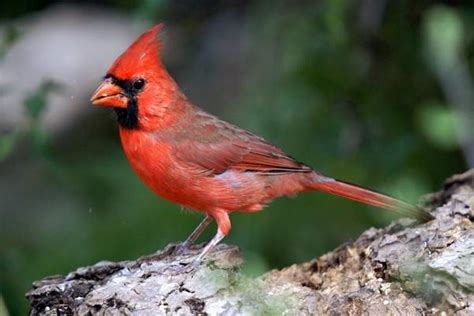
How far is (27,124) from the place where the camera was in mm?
4219

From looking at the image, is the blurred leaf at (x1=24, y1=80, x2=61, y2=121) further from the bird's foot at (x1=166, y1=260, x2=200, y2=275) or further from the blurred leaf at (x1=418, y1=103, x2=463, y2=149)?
the blurred leaf at (x1=418, y1=103, x2=463, y2=149)

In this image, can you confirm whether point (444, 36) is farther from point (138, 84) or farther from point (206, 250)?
point (206, 250)

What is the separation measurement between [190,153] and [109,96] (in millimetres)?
375

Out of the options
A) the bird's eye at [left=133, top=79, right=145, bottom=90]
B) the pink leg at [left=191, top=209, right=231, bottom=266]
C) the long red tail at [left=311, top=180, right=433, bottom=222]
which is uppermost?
the bird's eye at [left=133, top=79, right=145, bottom=90]

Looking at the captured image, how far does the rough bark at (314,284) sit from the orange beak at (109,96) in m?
0.76

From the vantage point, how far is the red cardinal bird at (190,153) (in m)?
4.16

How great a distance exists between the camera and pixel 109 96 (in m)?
4.16

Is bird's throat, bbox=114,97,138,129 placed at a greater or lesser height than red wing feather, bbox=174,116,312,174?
greater

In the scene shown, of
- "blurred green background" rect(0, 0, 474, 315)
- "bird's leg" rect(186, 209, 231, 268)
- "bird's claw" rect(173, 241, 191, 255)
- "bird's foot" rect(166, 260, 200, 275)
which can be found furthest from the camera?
"blurred green background" rect(0, 0, 474, 315)

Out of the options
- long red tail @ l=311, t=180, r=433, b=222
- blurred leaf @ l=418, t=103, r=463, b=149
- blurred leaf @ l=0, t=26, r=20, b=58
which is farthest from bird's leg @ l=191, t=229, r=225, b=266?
blurred leaf @ l=0, t=26, r=20, b=58

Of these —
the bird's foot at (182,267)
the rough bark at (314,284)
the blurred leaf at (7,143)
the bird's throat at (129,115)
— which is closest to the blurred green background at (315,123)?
the blurred leaf at (7,143)

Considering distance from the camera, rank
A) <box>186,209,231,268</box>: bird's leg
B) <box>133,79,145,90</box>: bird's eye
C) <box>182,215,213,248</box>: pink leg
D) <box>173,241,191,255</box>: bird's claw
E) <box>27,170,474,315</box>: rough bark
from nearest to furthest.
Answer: <box>27,170,474,315</box>: rough bark
<box>186,209,231,268</box>: bird's leg
<box>173,241,191,255</box>: bird's claw
<box>182,215,213,248</box>: pink leg
<box>133,79,145,90</box>: bird's eye

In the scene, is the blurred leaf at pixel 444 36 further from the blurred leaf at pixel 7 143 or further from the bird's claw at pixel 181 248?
the blurred leaf at pixel 7 143

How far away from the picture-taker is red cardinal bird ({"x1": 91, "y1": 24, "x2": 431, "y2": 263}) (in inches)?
164
